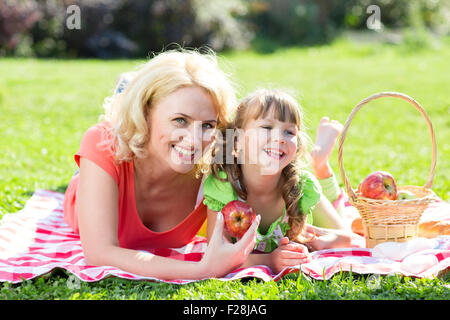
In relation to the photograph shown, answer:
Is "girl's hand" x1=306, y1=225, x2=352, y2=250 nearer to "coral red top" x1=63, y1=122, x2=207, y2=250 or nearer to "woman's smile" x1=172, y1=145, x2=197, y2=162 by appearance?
"coral red top" x1=63, y1=122, x2=207, y2=250

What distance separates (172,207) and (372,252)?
1263 mm

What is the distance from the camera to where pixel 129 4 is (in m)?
15.3

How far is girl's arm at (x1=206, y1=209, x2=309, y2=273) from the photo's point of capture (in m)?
3.18

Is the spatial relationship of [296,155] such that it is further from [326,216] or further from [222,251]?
[222,251]

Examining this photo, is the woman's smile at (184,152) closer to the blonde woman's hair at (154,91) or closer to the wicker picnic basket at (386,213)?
the blonde woman's hair at (154,91)

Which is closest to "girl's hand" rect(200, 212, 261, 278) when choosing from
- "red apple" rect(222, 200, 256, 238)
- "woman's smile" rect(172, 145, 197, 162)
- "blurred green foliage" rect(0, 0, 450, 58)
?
"red apple" rect(222, 200, 256, 238)

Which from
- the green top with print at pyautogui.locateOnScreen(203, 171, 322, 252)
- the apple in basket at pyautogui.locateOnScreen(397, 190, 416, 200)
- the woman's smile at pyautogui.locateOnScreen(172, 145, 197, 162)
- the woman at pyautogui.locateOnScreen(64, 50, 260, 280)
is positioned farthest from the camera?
the apple in basket at pyautogui.locateOnScreen(397, 190, 416, 200)

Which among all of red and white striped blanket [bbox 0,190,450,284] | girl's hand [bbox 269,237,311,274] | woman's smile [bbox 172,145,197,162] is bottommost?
red and white striped blanket [bbox 0,190,450,284]

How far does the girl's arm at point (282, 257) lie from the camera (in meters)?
3.18

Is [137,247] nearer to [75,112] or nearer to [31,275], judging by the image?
[31,275]

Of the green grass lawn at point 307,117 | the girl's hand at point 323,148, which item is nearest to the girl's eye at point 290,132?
the green grass lawn at point 307,117

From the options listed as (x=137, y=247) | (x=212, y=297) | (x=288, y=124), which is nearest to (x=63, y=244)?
(x=137, y=247)

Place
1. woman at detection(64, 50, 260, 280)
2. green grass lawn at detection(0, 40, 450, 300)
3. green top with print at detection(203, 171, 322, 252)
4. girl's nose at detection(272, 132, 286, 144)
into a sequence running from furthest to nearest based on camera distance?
1. green top with print at detection(203, 171, 322, 252)
2. girl's nose at detection(272, 132, 286, 144)
3. woman at detection(64, 50, 260, 280)
4. green grass lawn at detection(0, 40, 450, 300)

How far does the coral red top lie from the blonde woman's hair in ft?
0.26
